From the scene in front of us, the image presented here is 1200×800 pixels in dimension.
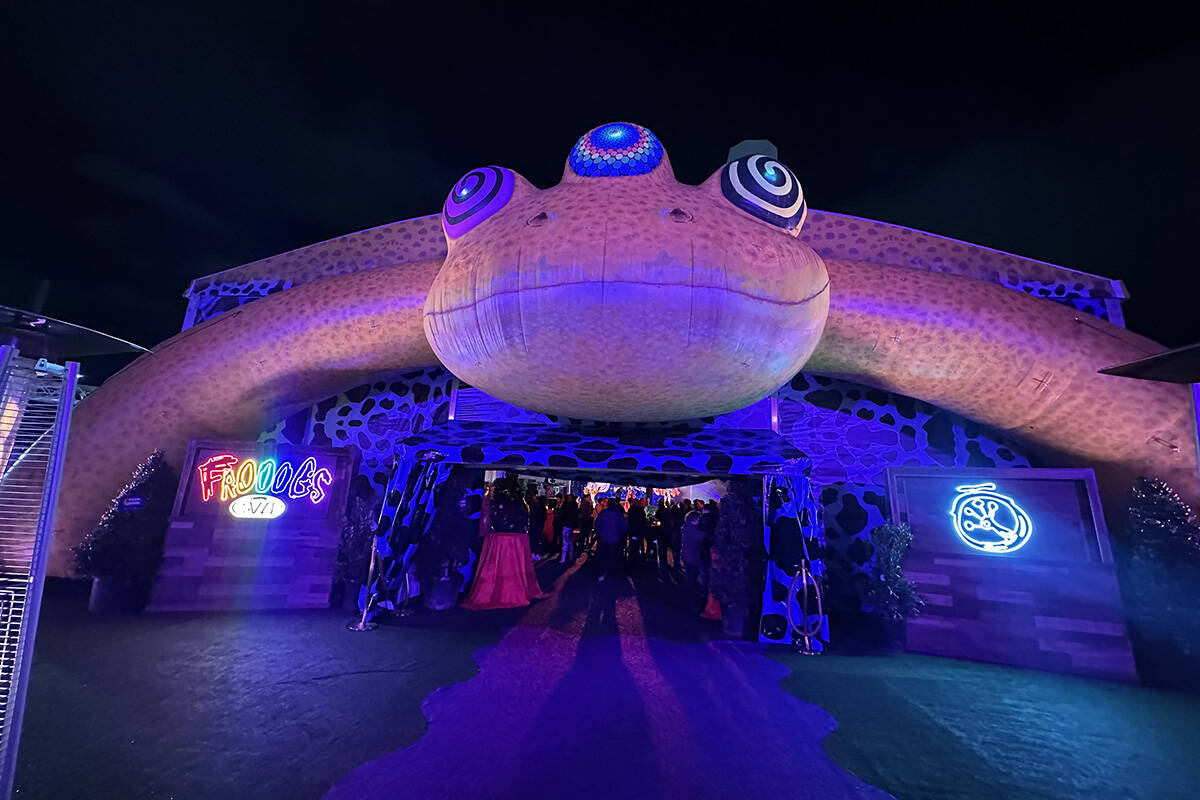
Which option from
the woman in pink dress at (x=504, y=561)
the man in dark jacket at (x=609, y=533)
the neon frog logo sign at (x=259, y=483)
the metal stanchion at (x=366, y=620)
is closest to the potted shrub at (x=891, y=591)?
the man in dark jacket at (x=609, y=533)

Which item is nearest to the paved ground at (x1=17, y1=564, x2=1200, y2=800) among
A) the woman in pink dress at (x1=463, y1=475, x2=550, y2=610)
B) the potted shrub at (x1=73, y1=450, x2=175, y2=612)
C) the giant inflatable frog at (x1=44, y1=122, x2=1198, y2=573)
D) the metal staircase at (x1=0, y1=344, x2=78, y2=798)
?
the potted shrub at (x1=73, y1=450, x2=175, y2=612)

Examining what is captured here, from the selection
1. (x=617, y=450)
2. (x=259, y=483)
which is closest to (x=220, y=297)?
(x=259, y=483)

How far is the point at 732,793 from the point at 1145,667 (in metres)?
4.76

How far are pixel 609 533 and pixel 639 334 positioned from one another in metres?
5.89

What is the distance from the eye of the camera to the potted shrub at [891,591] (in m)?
5.26

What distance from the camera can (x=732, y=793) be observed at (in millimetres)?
2453

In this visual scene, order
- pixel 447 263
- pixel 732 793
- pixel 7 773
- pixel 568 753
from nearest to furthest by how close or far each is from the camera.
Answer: pixel 7 773
pixel 732 793
pixel 568 753
pixel 447 263

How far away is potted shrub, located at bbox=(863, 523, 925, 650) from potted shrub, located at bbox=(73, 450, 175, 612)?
26.4 feet

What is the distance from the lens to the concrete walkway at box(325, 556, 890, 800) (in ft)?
8.09

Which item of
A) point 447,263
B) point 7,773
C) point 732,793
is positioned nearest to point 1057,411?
point 732,793

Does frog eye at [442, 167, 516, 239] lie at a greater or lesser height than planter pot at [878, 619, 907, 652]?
greater

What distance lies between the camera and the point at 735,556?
5598 millimetres

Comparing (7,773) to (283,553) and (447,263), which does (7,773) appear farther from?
(283,553)

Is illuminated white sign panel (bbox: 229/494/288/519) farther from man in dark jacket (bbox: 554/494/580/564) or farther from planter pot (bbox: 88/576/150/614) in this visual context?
man in dark jacket (bbox: 554/494/580/564)
